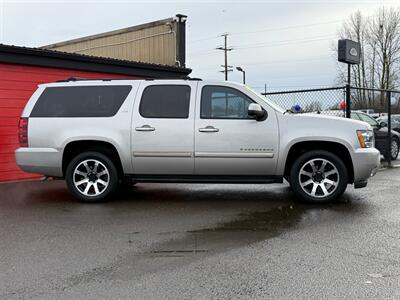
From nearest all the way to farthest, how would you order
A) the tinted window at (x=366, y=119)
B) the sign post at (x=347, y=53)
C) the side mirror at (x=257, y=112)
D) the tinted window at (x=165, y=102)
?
1. the side mirror at (x=257, y=112)
2. the tinted window at (x=165, y=102)
3. the sign post at (x=347, y=53)
4. the tinted window at (x=366, y=119)

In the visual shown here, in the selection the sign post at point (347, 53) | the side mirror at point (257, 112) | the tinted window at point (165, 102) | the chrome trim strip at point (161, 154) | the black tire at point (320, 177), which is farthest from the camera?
the sign post at point (347, 53)

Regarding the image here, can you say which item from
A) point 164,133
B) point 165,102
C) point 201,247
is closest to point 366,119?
point 165,102

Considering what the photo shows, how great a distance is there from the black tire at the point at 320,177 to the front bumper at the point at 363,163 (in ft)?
0.58

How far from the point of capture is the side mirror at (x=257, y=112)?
6824 millimetres

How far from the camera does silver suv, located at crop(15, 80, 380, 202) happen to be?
6965mm

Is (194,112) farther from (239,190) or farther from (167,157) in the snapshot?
(239,190)

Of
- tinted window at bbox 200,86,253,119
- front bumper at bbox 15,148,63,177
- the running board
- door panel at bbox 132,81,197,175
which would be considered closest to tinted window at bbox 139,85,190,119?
door panel at bbox 132,81,197,175

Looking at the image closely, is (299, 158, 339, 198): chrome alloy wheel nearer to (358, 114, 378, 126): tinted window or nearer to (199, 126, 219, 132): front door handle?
(199, 126, 219, 132): front door handle

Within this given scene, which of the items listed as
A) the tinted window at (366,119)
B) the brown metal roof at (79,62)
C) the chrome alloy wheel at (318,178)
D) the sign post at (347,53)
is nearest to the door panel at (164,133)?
the chrome alloy wheel at (318,178)

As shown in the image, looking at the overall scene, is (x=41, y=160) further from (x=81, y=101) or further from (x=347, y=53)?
(x=347, y=53)

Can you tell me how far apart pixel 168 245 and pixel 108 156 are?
2.81 metres

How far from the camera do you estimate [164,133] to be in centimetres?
711

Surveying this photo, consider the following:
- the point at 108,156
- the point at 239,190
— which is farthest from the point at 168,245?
the point at 239,190

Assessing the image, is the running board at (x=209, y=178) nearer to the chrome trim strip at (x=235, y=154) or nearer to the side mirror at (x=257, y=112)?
the chrome trim strip at (x=235, y=154)
